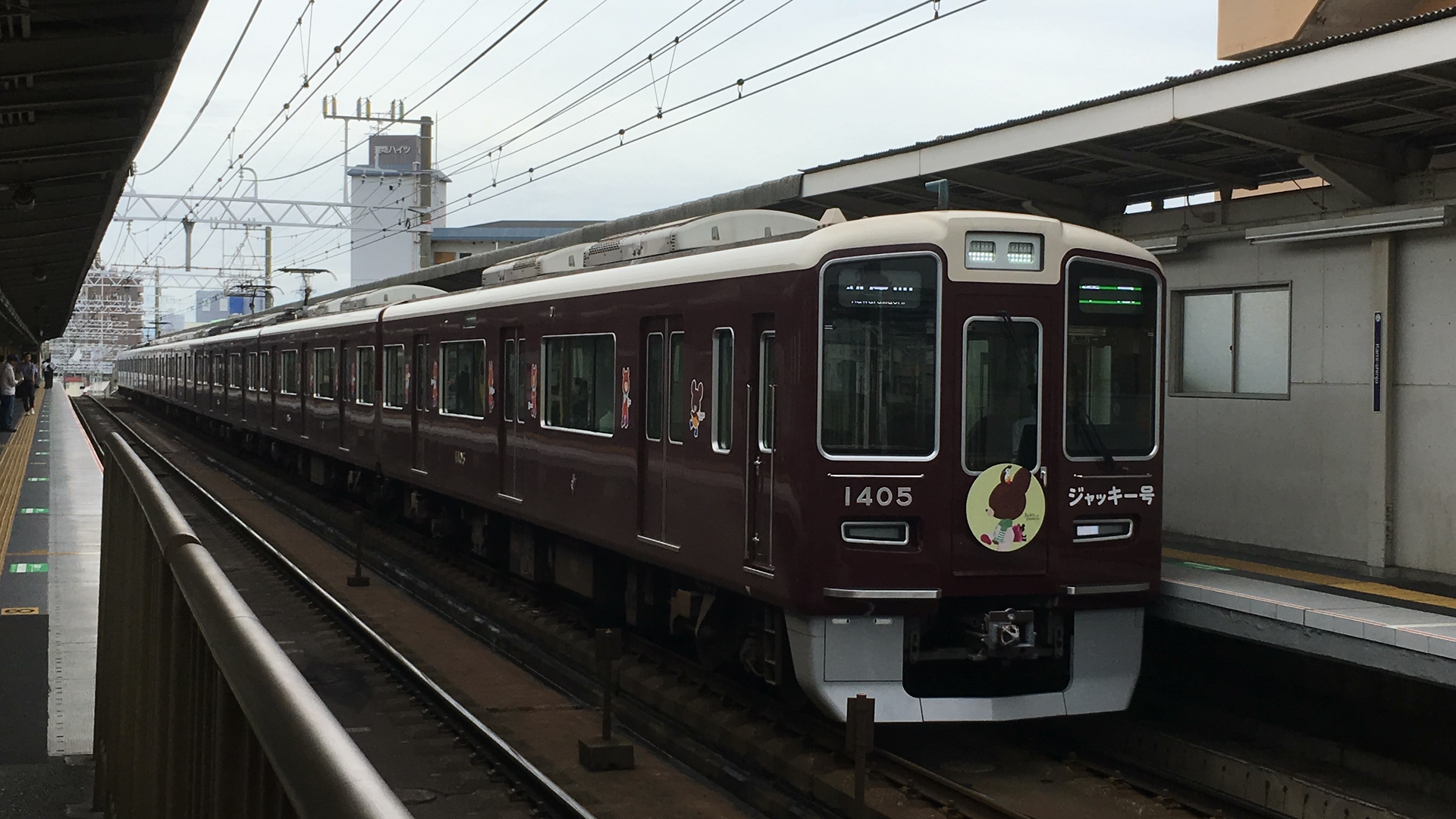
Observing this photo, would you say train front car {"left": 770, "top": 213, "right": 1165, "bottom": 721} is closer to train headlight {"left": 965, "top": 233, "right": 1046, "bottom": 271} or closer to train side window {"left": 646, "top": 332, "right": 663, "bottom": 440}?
train headlight {"left": 965, "top": 233, "right": 1046, "bottom": 271}

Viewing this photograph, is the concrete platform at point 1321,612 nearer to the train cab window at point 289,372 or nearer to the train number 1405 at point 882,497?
the train number 1405 at point 882,497

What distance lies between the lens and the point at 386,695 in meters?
9.29

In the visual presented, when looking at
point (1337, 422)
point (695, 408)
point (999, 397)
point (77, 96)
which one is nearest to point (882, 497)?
point (999, 397)

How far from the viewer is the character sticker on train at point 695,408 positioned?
26.6ft

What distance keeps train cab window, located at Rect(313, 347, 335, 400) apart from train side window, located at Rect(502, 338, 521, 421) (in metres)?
7.65

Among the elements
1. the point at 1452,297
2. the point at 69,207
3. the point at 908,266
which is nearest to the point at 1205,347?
the point at 1452,297

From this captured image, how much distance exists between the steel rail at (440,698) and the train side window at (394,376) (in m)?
2.00

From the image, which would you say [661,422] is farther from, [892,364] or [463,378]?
[463,378]

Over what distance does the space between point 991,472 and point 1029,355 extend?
65cm

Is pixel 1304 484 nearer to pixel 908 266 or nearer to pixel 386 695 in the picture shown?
pixel 908 266

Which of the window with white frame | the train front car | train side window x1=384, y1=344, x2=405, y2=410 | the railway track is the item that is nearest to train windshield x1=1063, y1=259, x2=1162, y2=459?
the train front car

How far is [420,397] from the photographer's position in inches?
559

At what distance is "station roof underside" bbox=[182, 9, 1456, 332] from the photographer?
23.5 ft

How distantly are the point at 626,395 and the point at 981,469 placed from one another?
8.88 feet
